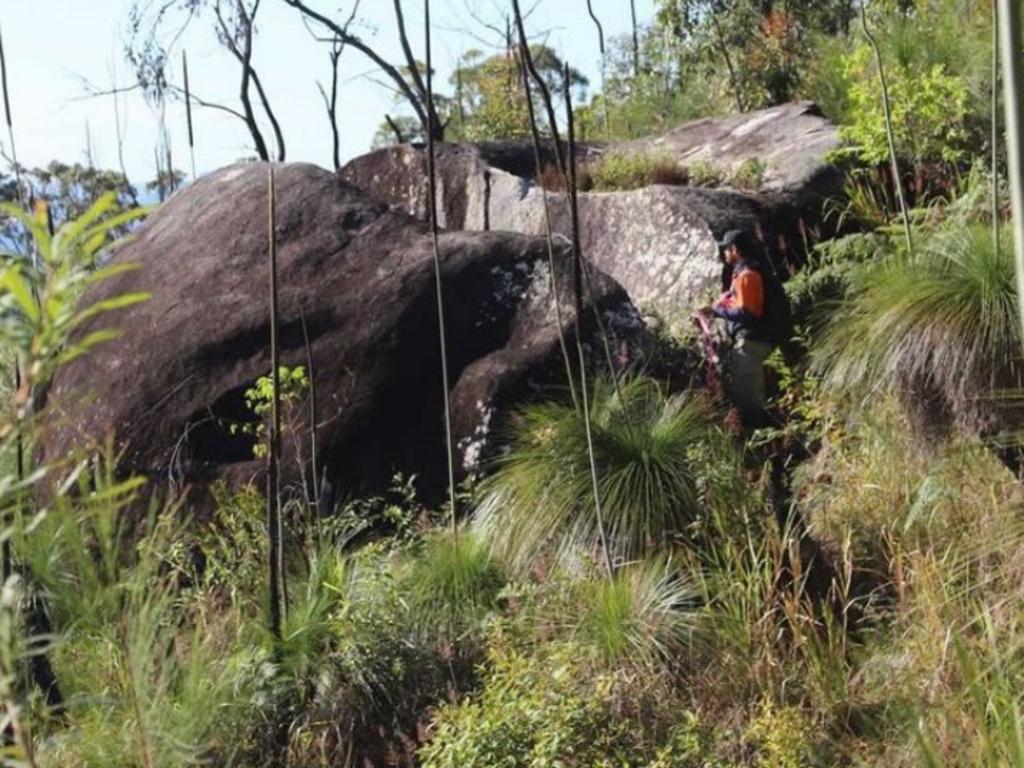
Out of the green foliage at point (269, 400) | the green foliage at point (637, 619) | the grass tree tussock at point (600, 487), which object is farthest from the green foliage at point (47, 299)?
the green foliage at point (269, 400)

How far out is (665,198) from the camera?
31.2 ft

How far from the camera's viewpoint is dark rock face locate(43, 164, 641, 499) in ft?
25.5

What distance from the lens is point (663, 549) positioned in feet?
20.3

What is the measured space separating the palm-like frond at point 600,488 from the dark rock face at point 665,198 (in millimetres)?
2203

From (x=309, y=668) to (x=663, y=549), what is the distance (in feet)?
4.91

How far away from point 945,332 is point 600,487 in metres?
1.55

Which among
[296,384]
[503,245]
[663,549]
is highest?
[503,245]

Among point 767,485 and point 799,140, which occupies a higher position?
point 799,140

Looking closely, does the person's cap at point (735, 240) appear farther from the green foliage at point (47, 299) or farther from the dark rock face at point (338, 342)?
the green foliage at point (47, 299)

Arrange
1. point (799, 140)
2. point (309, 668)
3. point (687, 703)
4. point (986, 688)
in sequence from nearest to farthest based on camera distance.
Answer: point (986, 688) → point (687, 703) → point (309, 668) → point (799, 140)

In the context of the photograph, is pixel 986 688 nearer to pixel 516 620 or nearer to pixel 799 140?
pixel 516 620

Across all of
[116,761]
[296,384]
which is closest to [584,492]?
[296,384]

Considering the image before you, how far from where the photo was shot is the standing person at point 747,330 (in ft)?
26.4

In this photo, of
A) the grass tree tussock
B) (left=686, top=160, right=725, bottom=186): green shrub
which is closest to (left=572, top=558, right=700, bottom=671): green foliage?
the grass tree tussock
